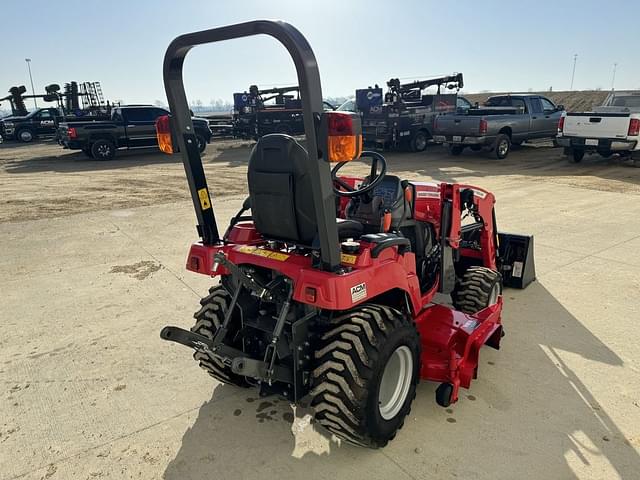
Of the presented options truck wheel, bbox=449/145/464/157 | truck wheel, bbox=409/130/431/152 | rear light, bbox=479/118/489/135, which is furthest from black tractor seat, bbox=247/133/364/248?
truck wheel, bbox=409/130/431/152

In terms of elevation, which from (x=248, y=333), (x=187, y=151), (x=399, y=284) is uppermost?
(x=187, y=151)

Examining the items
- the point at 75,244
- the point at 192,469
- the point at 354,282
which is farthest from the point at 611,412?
the point at 75,244

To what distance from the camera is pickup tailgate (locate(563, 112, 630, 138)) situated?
10828mm

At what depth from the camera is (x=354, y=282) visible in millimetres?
2355

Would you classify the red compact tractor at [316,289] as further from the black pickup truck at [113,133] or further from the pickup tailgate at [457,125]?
the black pickup truck at [113,133]

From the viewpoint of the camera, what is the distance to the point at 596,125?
37.0ft

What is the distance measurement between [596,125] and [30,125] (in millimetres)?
24025

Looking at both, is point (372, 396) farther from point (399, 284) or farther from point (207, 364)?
point (207, 364)

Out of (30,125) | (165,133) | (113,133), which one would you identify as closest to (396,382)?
(165,133)

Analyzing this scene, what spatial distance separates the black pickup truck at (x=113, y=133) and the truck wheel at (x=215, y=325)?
13.5m

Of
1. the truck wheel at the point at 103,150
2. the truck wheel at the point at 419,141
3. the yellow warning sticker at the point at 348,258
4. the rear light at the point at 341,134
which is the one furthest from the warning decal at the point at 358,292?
the truck wheel at the point at 103,150

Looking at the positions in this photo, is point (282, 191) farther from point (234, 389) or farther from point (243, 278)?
point (234, 389)

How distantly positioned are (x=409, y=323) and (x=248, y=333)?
102 centimetres

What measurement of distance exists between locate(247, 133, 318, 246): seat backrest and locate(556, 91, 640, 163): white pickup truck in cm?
1114
